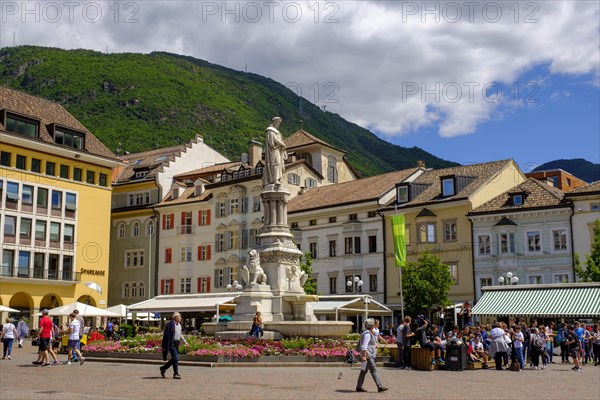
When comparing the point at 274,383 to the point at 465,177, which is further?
the point at 465,177

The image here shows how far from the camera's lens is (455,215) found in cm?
5184

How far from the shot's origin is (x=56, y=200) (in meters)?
58.0

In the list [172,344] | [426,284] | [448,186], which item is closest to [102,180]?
[448,186]

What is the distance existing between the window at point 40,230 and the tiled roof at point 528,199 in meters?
31.0

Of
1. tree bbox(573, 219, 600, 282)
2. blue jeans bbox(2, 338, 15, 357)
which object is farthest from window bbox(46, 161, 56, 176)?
tree bbox(573, 219, 600, 282)

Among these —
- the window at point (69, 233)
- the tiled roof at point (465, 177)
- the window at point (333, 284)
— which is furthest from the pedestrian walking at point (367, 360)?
the window at point (69, 233)

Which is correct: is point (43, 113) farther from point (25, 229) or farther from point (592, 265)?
point (592, 265)

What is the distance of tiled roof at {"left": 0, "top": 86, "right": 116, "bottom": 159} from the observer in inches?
2260

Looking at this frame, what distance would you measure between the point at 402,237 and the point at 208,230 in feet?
76.5

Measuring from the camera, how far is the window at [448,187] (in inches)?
2083

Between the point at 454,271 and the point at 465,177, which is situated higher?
the point at 465,177

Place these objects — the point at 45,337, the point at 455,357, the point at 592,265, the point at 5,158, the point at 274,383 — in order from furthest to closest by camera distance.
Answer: the point at 5,158
the point at 592,265
the point at 45,337
the point at 455,357
the point at 274,383

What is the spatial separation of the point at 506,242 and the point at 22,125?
115 feet

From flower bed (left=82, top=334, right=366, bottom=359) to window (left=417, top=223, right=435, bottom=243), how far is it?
2818 cm
